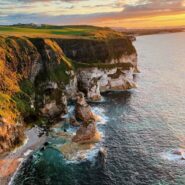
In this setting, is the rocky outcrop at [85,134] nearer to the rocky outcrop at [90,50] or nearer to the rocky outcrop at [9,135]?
the rocky outcrop at [9,135]

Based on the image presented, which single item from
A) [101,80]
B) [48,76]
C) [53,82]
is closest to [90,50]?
[101,80]

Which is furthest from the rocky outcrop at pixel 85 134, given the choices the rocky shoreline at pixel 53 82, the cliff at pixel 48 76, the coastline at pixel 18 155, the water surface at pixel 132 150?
the cliff at pixel 48 76

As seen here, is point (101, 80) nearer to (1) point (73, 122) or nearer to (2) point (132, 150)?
(1) point (73, 122)

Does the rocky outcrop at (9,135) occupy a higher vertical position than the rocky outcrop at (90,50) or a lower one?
lower

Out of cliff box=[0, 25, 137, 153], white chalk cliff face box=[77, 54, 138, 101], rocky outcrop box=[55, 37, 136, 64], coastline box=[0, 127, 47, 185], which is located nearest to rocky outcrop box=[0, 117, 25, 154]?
cliff box=[0, 25, 137, 153]

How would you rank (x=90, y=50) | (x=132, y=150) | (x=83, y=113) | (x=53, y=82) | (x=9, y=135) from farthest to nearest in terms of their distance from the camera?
(x=90, y=50) → (x=53, y=82) → (x=83, y=113) → (x=9, y=135) → (x=132, y=150)

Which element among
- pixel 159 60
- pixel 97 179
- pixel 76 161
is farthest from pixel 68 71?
pixel 159 60

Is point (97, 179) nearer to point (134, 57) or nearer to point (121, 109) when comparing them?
point (121, 109)
